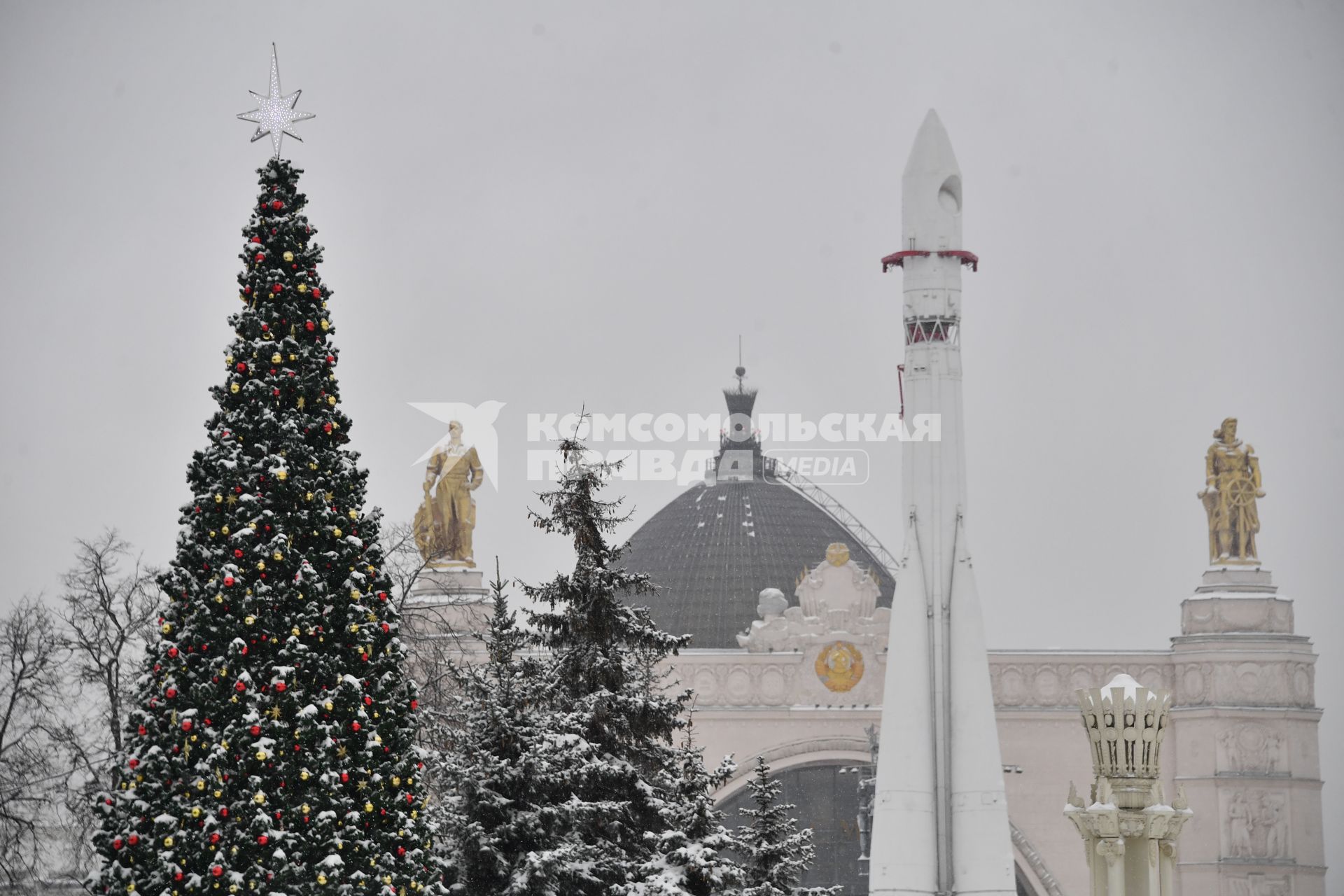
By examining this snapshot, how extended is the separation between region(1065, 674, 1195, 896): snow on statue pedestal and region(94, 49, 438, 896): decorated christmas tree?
7.77m

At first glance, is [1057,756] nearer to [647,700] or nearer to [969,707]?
[969,707]

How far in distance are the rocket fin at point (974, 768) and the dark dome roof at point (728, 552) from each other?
116 ft

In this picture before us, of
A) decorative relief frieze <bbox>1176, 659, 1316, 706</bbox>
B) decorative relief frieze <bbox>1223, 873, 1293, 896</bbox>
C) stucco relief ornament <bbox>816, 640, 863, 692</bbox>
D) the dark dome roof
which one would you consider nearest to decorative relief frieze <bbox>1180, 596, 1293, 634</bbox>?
decorative relief frieze <bbox>1176, 659, 1316, 706</bbox>

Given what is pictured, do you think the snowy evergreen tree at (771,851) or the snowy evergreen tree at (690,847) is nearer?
the snowy evergreen tree at (690,847)

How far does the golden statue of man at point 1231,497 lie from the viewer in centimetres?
5400

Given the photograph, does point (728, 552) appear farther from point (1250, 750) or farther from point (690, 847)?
point (690, 847)

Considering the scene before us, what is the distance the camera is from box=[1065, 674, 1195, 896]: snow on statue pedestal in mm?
20781

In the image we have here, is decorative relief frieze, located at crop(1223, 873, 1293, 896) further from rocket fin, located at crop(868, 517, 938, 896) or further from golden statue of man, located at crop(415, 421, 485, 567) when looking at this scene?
golden statue of man, located at crop(415, 421, 485, 567)

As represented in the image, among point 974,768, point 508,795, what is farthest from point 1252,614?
point 508,795

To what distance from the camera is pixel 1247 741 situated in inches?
2068

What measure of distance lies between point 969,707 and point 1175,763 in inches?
825

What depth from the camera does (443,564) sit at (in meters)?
54.2

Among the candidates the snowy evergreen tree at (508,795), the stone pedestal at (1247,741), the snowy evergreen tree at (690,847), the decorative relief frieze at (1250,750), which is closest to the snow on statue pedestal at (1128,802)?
the snowy evergreen tree at (690,847)

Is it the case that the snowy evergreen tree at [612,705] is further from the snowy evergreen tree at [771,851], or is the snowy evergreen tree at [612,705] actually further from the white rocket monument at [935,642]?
the white rocket monument at [935,642]
